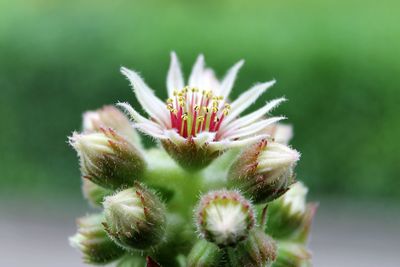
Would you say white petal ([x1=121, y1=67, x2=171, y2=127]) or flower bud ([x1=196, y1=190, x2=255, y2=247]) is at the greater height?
white petal ([x1=121, y1=67, x2=171, y2=127])

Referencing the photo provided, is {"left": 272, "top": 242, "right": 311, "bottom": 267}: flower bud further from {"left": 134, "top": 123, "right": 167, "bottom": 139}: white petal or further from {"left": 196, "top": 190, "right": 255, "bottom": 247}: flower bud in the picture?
{"left": 134, "top": 123, "right": 167, "bottom": 139}: white petal

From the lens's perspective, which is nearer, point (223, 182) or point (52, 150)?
point (223, 182)

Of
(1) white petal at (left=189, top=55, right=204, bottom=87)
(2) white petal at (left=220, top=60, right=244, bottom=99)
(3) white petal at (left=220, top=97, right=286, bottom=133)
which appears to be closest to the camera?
(3) white petal at (left=220, top=97, right=286, bottom=133)

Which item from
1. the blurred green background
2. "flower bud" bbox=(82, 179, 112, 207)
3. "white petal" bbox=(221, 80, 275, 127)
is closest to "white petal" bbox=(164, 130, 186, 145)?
"white petal" bbox=(221, 80, 275, 127)

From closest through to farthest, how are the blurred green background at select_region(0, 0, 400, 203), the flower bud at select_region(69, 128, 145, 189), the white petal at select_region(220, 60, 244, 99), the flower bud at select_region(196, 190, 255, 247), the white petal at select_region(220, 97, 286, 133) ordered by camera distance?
the flower bud at select_region(196, 190, 255, 247), the flower bud at select_region(69, 128, 145, 189), the white petal at select_region(220, 97, 286, 133), the white petal at select_region(220, 60, 244, 99), the blurred green background at select_region(0, 0, 400, 203)

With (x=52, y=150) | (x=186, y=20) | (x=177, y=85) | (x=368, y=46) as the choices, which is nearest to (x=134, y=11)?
(x=186, y=20)

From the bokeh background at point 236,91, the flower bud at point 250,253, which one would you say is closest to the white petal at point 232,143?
the flower bud at point 250,253

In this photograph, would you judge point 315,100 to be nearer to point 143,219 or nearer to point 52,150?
point 52,150

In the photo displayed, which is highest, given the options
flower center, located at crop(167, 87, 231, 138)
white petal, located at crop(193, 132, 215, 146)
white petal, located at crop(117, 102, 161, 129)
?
flower center, located at crop(167, 87, 231, 138)
